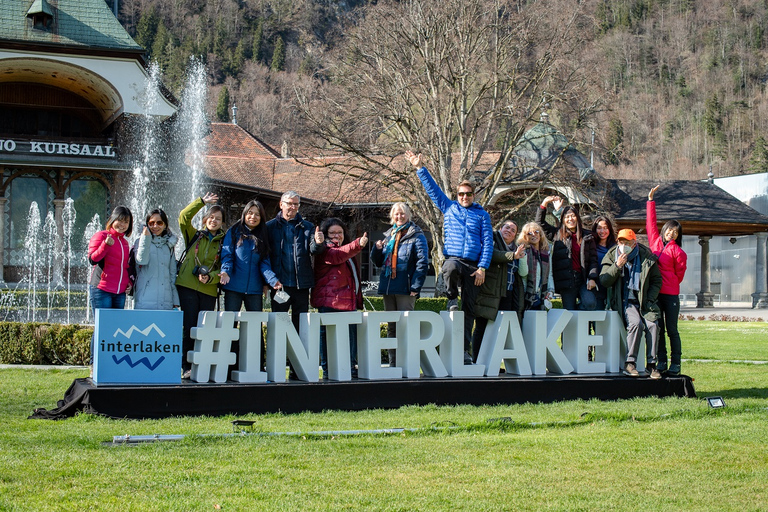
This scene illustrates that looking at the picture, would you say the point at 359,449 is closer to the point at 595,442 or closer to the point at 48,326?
the point at 595,442

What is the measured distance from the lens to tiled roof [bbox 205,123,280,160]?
121ft

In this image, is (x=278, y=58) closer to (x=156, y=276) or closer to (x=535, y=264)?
(x=535, y=264)

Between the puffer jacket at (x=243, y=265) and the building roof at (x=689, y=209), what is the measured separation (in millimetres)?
25602

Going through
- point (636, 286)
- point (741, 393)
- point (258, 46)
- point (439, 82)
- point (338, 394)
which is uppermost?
point (258, 46)

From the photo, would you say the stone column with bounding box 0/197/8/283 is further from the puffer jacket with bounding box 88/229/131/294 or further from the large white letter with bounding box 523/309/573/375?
the large white letter with bounding box 523/309/573/375

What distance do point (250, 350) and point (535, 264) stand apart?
308 centimetres

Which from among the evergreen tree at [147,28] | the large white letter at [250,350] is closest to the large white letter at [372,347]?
the large white letter at [250,350]

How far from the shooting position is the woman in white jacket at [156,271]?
24.2ft

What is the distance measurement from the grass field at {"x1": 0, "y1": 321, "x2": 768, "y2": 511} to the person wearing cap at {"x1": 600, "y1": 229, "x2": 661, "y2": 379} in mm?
1074

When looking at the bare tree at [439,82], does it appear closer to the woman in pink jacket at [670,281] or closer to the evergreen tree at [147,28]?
the woman in pink jacket at [670,281]

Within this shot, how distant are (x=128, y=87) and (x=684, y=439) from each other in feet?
78.3

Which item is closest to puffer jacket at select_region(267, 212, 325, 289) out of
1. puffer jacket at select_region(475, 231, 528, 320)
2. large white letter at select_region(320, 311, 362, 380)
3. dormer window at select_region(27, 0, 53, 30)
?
large white letter at select_region(320, 311, 362, 380)

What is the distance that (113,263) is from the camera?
24.2 ft

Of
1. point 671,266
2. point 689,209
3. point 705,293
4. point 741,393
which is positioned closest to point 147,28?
point 689,209
